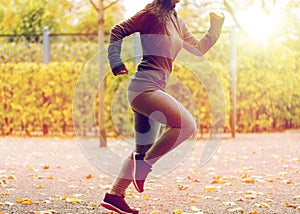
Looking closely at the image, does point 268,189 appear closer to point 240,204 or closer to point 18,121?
point 240,204

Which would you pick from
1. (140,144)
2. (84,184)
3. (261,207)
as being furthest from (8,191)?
(261,207)

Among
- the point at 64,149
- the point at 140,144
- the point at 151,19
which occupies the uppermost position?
the point at 151,19

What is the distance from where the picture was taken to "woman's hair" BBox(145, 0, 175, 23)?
12.2ft

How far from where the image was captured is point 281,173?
6.52 m

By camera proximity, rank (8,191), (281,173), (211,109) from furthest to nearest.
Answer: (211,109), (281,173), (8,191)

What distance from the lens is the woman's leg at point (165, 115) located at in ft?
12.1

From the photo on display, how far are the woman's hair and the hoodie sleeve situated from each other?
0.06 m

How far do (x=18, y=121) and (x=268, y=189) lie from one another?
695 cm

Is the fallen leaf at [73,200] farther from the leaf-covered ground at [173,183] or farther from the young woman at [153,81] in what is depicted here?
the young woman at [153,81]

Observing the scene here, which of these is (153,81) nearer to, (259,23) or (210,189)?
(210,189)

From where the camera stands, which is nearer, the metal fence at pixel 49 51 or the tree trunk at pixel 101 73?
the tree trunk at pixel 101 73

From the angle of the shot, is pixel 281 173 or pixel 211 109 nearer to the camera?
pixel 281 173

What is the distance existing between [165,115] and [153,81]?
0.22 metres

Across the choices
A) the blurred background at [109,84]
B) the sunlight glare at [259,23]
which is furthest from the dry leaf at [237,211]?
the sunlight glare at [259,23]
